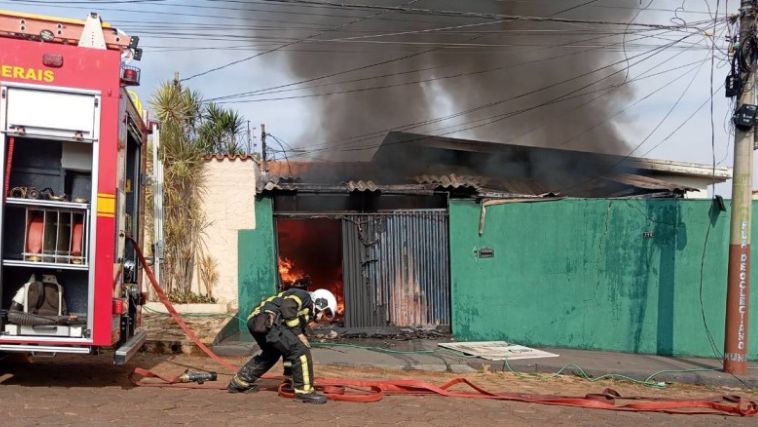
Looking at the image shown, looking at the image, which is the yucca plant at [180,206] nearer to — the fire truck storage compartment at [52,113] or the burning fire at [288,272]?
the burning fire at [288,272]

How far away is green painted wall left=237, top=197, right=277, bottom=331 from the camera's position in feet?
35.1

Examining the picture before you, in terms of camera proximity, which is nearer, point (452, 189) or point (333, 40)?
point (452, 189)

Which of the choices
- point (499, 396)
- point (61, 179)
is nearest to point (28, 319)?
point (61, 179)

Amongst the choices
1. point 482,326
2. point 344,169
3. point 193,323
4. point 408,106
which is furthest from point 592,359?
point 408,106

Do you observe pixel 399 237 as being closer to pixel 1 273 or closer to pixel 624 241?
pixel 624 241

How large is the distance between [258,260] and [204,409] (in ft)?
16.8

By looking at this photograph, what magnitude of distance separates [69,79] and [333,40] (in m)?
8.48

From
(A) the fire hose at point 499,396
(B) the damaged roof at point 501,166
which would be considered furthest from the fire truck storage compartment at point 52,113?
(B) the damaged roof at point 501,166

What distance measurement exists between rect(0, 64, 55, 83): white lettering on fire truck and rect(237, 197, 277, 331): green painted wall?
5.23 m

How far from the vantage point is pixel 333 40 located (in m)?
13.6

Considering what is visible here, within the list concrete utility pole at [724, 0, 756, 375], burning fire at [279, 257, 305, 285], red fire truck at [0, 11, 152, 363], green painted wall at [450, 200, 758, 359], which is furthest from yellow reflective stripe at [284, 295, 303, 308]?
concrete utility pole at [724, 0, 756, 375]

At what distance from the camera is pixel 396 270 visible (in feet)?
34.9

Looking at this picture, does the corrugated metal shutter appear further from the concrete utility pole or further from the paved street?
the concrete utility pole

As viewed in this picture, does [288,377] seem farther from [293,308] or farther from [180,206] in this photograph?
[180,206]
